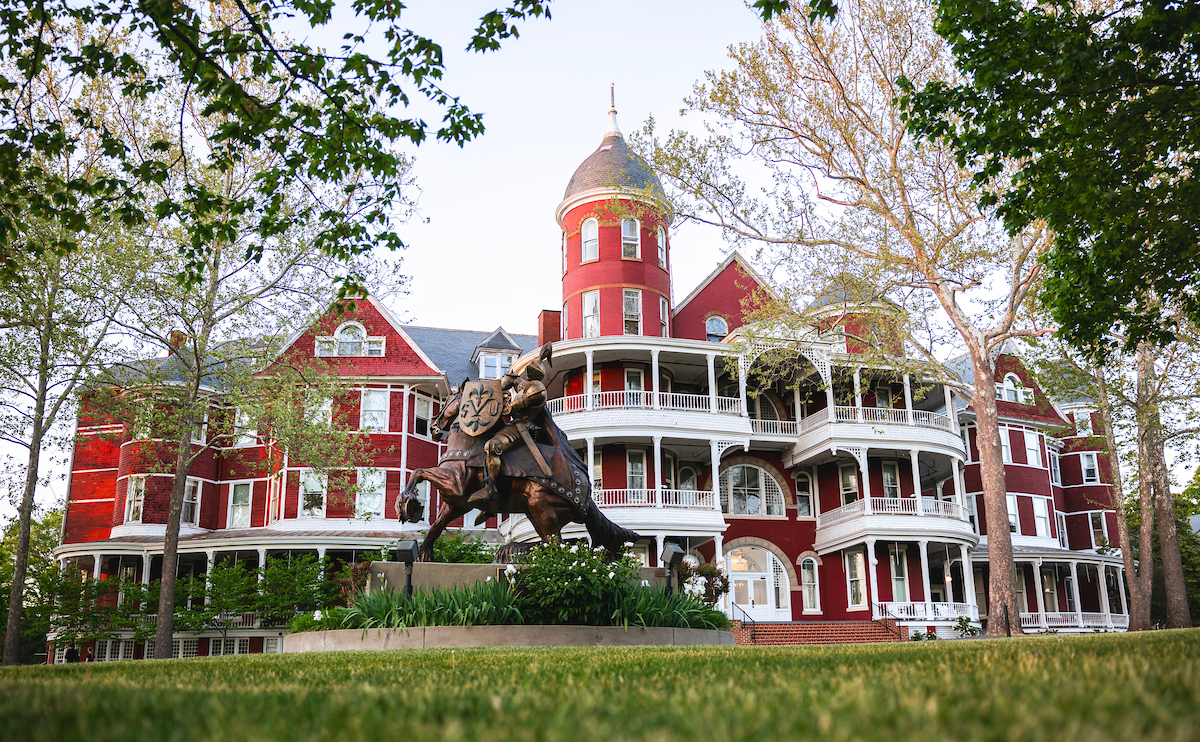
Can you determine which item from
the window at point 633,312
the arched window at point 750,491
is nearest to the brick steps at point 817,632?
the arched window at point 750,491

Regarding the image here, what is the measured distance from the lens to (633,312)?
35.0 m

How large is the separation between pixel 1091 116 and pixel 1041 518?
37.8m

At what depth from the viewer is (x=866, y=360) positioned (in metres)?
24.2

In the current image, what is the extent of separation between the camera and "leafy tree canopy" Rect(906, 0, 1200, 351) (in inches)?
330

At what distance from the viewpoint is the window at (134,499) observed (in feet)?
110

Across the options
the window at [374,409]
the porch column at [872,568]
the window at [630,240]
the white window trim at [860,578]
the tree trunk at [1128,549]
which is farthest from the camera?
the window at [630,240]

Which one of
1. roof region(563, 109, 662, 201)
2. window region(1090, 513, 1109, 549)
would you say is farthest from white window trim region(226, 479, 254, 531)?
window region(1090, 513, 1109, 549)

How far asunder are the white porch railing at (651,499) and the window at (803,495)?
5.77 meters

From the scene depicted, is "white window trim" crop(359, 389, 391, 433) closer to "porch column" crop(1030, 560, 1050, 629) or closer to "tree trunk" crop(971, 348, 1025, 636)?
"tree trunk" crop(971, 348, 1025, 636)

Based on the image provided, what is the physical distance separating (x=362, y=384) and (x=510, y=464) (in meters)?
24.3

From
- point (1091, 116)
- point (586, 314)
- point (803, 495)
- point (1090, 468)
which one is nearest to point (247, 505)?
point (586, 314)

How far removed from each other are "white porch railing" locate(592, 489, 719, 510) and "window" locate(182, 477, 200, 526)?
655 inches

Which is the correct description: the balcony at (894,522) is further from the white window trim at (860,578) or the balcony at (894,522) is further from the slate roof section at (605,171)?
the slate roof section at (605,171)

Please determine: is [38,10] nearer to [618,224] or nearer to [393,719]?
[393,719]
